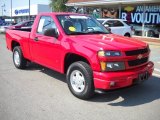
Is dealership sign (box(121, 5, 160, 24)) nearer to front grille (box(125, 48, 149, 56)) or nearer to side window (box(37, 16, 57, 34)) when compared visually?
side window (box(37, 16, 57, 34))

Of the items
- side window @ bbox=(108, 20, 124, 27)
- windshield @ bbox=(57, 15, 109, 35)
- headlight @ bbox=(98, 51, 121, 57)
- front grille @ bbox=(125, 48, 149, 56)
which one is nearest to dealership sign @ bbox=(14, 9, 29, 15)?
side window @ bbox=(108, 20, 124, 27)

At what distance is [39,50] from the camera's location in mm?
7207

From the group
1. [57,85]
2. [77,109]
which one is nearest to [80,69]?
[77,109]

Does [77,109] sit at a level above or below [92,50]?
below

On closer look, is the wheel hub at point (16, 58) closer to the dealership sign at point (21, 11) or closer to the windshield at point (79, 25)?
the windshield at point (79, 25)

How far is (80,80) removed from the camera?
585cm

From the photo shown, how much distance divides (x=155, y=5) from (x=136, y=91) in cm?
1466

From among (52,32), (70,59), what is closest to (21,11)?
(52,32)

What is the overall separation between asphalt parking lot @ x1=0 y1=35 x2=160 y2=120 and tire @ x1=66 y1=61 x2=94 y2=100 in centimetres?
15

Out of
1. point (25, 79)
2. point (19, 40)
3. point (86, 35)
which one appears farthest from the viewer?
point (19, 40)

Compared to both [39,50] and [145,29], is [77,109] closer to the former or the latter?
[39,50]

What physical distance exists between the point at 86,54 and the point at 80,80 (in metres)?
0.63

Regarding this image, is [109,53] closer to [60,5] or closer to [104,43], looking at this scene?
[104,43]

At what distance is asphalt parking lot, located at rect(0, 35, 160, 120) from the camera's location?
4.94m
